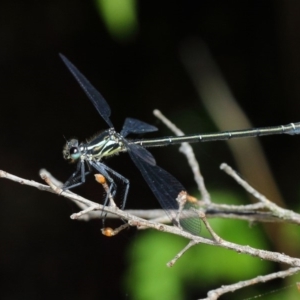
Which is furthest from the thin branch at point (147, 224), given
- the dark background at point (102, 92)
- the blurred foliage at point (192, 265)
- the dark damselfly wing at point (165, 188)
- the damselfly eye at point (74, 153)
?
the dark background at point (102, 92)

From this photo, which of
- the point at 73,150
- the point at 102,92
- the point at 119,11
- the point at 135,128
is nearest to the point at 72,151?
the point at 73,150

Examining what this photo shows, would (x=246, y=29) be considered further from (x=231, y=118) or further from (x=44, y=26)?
(x=44, y=26)

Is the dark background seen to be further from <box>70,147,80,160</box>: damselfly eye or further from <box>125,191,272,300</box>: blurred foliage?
<box>70,147,80,160</box>: damselfly eye

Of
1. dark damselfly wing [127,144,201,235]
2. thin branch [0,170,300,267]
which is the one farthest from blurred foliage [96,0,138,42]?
thin branch [0,170,300,267]

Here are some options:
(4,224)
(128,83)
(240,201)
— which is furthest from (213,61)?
(4,224)

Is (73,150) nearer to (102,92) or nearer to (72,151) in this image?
(72,151)
